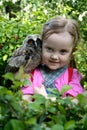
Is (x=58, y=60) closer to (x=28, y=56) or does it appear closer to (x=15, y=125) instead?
(x=28, y=56)

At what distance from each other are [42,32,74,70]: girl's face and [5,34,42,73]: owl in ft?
0.20

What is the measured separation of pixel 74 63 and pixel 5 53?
5.29 feet

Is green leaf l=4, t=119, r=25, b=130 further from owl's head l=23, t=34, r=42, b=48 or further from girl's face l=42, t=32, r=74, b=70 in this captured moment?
owl's head l=23, t=34, r=42, b=48

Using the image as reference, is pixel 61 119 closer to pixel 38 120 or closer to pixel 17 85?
pixel 38 120

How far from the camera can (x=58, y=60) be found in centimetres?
283

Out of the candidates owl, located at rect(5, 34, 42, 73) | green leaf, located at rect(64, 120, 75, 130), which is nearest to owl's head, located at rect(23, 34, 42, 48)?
owl, located at rect(5, 34, 42, 73)

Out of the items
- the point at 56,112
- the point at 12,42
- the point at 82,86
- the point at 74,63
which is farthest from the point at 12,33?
the point at 56,112

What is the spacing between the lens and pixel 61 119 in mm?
1400

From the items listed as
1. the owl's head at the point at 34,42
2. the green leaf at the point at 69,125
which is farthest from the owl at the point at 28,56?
the green leaf at the point at 69,125

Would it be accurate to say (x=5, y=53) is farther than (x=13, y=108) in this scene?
Yes

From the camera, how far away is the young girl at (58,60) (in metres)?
2.79

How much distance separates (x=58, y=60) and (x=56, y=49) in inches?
3.2

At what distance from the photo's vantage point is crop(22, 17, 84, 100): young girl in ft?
9.17

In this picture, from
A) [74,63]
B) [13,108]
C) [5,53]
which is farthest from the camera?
[5,53]
